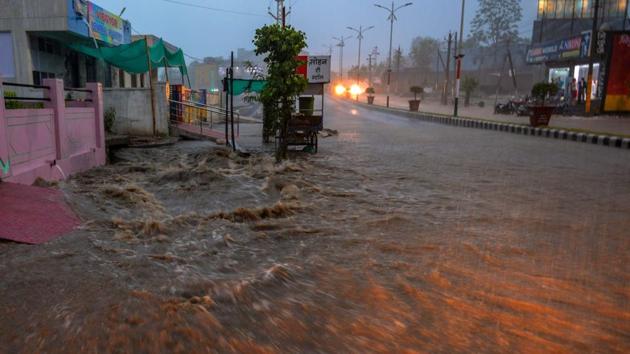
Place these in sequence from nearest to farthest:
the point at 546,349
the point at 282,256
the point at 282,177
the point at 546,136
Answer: the point at 546,349
the point at 282,256
the point at 282,177
the point at 546,136

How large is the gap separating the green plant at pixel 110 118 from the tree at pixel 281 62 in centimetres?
665

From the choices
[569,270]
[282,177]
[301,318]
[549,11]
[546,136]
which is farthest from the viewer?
[549,11]

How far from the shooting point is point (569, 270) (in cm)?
477

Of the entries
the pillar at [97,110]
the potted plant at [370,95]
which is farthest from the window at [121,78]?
the potted plant at [370,95]

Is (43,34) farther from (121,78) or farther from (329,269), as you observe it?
(329,269)

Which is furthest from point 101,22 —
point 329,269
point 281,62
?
point 329,269

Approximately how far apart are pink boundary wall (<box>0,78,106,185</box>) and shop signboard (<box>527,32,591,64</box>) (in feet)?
88.8

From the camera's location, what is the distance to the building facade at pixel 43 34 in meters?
16.1

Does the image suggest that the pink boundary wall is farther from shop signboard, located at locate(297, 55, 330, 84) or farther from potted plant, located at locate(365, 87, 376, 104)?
potted plant, located at locate(365, 87, 376, 104)

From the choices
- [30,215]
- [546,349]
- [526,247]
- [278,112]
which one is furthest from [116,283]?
[278,112]

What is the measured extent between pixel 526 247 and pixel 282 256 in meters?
2.68

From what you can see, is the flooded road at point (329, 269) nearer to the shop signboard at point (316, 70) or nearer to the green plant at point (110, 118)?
the shop signboard at point (316, 70)

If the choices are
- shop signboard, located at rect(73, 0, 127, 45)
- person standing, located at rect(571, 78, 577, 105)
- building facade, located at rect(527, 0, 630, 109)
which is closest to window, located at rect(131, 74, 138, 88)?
shop signboard, located at rect(73, 0, 127, 45)

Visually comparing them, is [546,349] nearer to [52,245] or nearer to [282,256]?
[282,256]
